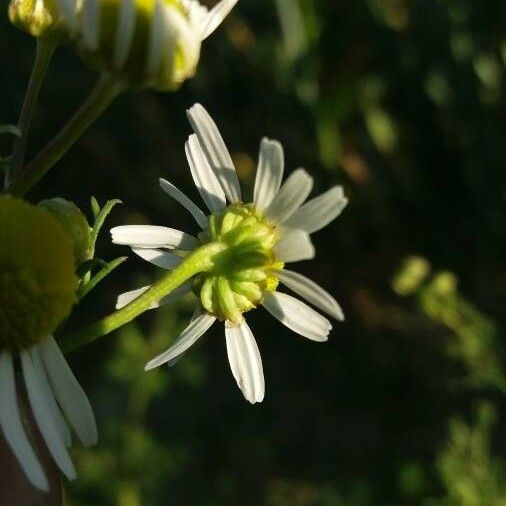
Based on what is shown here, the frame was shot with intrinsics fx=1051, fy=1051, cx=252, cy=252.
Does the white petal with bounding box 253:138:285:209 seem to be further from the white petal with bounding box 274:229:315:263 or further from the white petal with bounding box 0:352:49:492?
the white petal with bounding box 0:352:49:492

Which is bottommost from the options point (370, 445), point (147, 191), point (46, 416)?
point (370, 445)

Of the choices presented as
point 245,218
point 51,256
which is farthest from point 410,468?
point 51,256

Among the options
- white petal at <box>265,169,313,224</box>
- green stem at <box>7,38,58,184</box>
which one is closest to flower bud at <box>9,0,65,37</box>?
green stem at <box>7,38,58,184</box>

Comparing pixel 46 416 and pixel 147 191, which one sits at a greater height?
pixel 46 416

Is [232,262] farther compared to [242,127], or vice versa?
[242,127]

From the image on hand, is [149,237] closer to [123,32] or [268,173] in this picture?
[268,173]

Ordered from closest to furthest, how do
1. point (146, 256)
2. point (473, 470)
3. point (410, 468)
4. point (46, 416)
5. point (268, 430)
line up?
point (46, 416)
point (146, 256)
point (473, 470)
point (410, 468)
point (268, 430)

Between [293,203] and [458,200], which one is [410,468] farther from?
[293,203]
